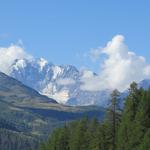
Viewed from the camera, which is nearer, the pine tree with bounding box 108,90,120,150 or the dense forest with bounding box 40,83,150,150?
the dense forest with bounding box 40,83,150,150

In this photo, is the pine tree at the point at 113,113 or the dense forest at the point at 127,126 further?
the pine tree at the point at 113,113

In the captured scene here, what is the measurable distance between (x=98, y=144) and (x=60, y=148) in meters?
34.5

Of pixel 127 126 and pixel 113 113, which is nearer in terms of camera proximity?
pixel 127 126

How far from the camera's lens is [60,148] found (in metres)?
131

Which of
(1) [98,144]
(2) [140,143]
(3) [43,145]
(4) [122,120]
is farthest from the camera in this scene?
(3) [43,145]

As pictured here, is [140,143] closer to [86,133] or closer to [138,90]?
[138,90]

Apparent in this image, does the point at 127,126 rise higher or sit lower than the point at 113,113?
lower

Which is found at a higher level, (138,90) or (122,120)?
(138,90)

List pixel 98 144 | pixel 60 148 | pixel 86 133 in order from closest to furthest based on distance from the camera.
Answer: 1. pixel 98 144
2. pixel 86 133
3. pixel 60 148

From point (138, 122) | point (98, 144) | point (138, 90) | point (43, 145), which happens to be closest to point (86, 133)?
point (98, 144)

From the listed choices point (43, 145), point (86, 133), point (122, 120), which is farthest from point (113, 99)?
point (43, 145)

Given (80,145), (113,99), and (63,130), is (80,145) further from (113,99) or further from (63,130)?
(113,99)

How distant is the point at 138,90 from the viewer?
9562 cm

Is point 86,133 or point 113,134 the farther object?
point 86,133
